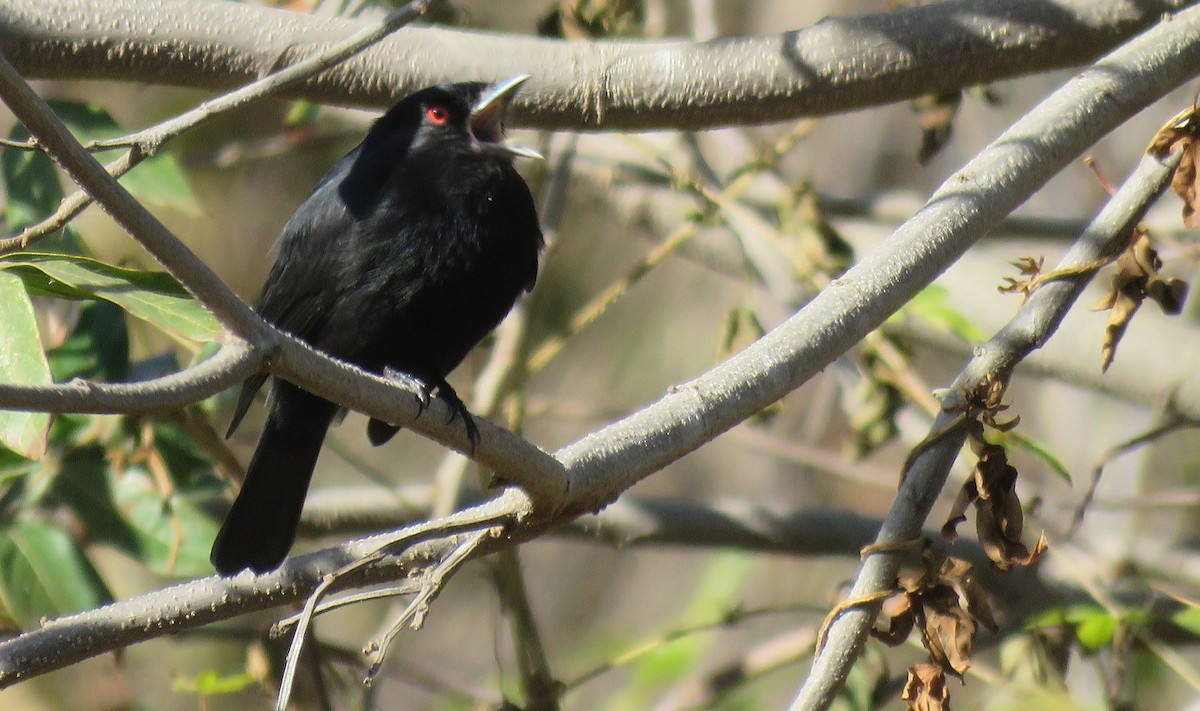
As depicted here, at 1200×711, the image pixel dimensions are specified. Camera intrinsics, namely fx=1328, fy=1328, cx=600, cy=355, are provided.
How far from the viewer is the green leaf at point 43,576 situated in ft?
11.3

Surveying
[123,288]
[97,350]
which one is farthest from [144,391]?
[97,350]

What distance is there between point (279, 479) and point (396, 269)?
0.69 metres

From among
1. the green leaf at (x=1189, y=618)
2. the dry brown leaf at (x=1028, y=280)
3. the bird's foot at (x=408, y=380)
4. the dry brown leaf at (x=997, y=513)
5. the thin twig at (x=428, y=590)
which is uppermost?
the bird's foot at (x=408, y=380)

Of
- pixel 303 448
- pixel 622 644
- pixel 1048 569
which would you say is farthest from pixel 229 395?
pixel 1048 569

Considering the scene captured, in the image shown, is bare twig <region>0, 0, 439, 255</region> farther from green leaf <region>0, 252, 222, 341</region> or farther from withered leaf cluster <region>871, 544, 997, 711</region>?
withered leaf cluster <region>871, 544, 997, 711</region>

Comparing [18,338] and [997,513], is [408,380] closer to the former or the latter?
[18,338]

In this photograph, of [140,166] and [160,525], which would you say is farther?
[160,525]

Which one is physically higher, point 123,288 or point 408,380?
point 408,380

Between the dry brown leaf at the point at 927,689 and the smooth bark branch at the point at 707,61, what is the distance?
1443 millimetres

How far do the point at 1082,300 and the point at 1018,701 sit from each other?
2166 mm

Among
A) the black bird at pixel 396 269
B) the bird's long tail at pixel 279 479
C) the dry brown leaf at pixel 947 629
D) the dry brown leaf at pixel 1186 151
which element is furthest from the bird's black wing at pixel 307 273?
the dry brown leaf at pixel 1186 151

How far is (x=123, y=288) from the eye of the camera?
2025 mm

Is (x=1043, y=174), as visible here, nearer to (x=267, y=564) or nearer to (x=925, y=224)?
(x=925, y=224)

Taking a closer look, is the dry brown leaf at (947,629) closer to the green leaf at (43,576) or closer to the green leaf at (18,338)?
the green leaf at (18,338)
